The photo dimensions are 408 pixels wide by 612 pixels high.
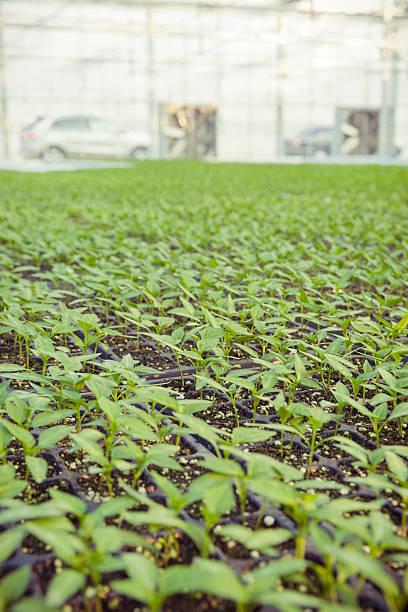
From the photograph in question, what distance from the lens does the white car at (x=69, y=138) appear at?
2105 centimetres

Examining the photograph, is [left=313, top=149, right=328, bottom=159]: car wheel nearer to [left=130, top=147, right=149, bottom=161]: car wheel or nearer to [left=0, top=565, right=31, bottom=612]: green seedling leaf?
[left=130, top=147, right=149, bottom=161]: car wheel

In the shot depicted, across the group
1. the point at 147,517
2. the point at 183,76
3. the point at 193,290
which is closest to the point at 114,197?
the point at 193,290

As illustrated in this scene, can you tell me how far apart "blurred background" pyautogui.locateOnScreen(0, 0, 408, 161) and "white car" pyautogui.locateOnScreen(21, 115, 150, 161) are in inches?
1.7

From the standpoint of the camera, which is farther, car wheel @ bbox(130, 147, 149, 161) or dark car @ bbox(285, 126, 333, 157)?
dark car @ bbox(285, 126, 333, 157)

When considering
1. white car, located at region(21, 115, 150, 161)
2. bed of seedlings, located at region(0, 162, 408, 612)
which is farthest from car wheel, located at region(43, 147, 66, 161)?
bed of seedlings, located at region(0, 162, 408, 612)

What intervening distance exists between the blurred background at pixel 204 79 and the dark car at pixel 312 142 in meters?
0.05

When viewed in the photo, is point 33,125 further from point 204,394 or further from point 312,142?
point 204,394

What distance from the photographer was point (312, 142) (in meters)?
26.0

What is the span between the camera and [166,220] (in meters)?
5.09

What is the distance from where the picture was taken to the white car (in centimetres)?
2105

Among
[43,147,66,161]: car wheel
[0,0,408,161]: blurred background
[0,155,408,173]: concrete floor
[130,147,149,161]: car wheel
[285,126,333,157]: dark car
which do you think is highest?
[0,0,408,161]: blurred background

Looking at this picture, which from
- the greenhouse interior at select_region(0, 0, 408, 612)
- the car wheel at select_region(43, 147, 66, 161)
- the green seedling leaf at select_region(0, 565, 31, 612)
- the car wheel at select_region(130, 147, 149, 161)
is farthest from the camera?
the car wheel at select_region(130, 147, 149, 161)

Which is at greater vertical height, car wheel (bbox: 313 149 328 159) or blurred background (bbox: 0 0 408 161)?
blurred background (bbox: 0 0 408 161)

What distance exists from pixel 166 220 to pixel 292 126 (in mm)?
21959
